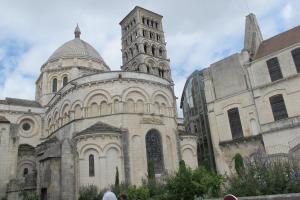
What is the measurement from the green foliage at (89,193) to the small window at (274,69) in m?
21.1

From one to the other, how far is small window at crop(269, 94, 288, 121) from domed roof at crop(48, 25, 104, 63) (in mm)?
32249

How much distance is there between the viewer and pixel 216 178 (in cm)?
1561

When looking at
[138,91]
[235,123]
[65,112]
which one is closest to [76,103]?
[65,112]

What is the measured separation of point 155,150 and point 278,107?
1341cm

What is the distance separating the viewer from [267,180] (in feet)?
36.1

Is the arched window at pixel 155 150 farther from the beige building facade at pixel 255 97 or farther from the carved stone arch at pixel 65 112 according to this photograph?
the carved stone arch at pixel 65 112

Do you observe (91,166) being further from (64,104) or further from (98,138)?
(64,104)

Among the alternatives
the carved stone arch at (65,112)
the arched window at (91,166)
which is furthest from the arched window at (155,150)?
the carved stone arch at (65,112)

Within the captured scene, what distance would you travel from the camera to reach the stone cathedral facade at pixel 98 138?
A: 27.4m

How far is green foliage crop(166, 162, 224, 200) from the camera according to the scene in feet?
49.2

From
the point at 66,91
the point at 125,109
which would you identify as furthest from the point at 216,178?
the point at 66,91

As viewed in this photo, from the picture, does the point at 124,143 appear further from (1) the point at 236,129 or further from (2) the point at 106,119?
(1) the point at 236,129

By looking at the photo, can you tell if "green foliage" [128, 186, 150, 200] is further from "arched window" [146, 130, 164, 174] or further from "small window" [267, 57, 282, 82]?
"small window" [267, 57, 282, 82]

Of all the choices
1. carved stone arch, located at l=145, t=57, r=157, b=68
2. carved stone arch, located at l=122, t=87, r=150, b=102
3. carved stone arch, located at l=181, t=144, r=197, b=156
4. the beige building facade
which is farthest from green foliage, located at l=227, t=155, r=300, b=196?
carved stone arch, located at l=145, t=57, r=157, b=68
